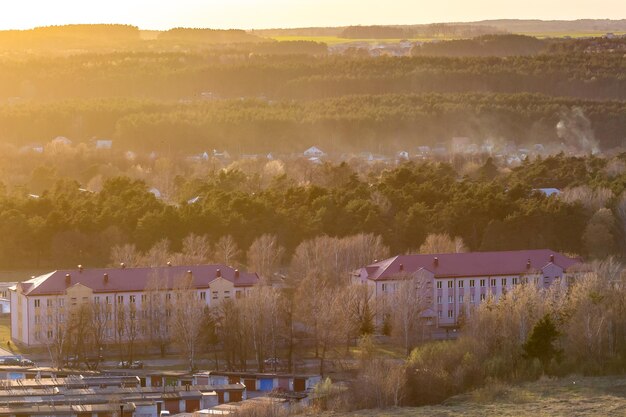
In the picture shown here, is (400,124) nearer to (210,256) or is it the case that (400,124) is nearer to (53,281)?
(210,256)

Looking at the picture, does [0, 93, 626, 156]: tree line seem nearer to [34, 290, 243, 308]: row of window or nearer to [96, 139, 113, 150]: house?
[96, 139, 113, 150]: house

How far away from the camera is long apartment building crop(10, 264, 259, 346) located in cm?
3559

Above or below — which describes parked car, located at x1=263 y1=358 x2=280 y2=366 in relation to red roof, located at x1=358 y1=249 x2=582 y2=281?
below

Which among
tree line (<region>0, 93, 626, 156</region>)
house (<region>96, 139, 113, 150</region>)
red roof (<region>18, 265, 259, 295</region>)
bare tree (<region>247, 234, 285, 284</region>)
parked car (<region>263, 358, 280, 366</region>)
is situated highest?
tree line (<region>0, 93, 626, 156</region>)

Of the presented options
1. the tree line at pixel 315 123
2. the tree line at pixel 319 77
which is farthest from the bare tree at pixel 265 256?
the tree line at pixel 319 77

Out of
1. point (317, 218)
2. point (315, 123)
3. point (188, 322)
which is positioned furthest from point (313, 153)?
point (188, 322)

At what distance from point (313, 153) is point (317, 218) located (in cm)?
3080

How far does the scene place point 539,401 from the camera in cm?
2980

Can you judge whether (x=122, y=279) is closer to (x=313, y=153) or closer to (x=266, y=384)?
(x=266, y=384)

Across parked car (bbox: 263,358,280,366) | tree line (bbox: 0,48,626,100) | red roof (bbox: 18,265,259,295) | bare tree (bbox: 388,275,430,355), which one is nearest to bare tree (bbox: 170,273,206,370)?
red roof (bbox: 18,265,259,295)

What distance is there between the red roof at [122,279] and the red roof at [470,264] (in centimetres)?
330

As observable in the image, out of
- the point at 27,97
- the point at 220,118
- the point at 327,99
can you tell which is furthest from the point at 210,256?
the point at 27,97

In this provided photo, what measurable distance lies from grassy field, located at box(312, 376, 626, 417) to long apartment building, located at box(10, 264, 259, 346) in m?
8.09

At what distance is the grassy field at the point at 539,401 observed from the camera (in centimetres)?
2869
